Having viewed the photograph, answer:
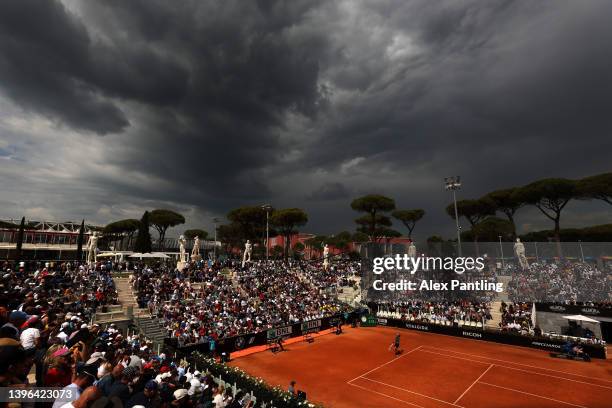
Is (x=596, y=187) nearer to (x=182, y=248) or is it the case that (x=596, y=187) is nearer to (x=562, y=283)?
(x=562, y=283)

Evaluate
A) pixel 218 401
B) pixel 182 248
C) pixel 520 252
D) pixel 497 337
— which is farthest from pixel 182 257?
pixel 520 252

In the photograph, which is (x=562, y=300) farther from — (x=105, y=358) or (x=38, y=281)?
(x=38, y=281)

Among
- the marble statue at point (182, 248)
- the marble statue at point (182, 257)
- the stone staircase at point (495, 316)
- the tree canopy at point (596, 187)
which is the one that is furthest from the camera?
the tree canopy at point (596, 187)

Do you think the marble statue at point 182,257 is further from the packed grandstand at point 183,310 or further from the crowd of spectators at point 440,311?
the crowd of spectators at point 440,311

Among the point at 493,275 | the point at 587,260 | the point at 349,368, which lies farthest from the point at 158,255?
the point at 587,260

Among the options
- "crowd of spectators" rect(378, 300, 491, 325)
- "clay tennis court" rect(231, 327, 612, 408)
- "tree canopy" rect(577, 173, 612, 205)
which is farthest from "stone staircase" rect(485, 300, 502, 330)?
"tree canopy" rect(577, 173, 612, 205)

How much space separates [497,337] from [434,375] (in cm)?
1423

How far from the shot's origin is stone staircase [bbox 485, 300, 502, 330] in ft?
118

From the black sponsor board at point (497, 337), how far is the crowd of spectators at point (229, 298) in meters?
9.01

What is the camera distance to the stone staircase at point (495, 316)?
35.8 m

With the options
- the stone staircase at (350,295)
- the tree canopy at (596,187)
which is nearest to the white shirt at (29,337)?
the stone staircase at (350,295)

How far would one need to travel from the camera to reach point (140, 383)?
7.45 m

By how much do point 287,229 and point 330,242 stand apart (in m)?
46.6

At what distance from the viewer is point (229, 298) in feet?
117
